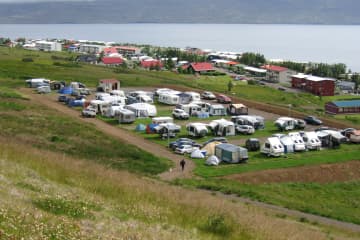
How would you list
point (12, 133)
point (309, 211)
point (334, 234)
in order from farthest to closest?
point (12, 133), point (309, 211), point (334, 234)

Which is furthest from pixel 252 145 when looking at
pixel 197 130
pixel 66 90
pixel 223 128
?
pixel 66 90

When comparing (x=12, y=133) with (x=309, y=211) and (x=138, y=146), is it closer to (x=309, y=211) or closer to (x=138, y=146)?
(x=138, y=146)

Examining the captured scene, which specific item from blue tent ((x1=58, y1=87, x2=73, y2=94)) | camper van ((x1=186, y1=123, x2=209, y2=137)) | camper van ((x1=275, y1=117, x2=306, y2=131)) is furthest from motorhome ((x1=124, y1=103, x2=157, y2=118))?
blue tent ((x1=58, y1=87, x2=73, y2=94))

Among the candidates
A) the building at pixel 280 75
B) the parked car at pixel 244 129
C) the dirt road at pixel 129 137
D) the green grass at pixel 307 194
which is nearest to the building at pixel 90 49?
the building at pixel 280 75

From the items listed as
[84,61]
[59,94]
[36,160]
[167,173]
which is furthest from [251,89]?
[36,160]

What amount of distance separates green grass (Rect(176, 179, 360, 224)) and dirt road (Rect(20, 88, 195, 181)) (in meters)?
1.35

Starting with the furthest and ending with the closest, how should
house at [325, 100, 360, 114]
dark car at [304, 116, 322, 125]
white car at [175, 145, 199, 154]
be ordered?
house at [325, 100, 360, 114], dark car at [304, 116, 322, 125], white car at [175, 145, 199, 154]

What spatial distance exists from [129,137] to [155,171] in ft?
18.0

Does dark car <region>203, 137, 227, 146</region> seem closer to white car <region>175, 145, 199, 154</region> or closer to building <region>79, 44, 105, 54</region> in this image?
white car <region>175, 145, 199, 154</region>

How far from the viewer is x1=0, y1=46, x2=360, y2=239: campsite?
289 inches

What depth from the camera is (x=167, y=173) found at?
713 inches

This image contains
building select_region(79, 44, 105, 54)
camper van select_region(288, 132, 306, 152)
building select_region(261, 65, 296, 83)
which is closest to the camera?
camper van select_region(288, 132, 306, 152)

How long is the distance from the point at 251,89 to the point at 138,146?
1224 inches

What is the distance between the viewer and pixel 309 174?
19531mm
